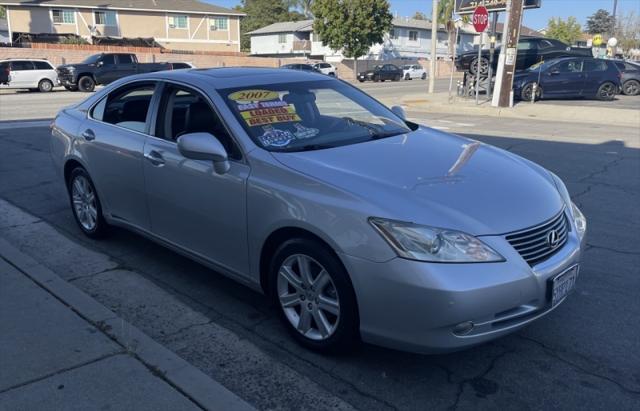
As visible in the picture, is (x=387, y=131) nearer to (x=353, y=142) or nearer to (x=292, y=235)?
(x=353, y=142)

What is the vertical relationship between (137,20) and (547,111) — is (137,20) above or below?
above

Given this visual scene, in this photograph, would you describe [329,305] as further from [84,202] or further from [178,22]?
→ [178,22]

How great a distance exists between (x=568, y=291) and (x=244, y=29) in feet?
309

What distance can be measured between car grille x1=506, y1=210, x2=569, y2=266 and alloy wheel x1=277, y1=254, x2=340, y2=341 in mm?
1016

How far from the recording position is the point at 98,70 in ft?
94.3

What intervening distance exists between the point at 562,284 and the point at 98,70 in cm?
2919

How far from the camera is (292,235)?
3.44 metres

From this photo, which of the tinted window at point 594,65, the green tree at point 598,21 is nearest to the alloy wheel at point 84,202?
the tinted window at point 594,65

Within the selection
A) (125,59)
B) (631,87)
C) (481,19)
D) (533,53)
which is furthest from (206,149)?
(125,59)

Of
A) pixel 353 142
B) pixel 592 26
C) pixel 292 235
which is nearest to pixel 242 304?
pixel 292 235

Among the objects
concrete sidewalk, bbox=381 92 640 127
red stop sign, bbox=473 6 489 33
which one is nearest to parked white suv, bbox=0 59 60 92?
concrete sidewalk, bbox=381 92 640 127

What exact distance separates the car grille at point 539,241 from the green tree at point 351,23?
49.5m

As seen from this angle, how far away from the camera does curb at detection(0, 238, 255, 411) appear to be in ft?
9.72

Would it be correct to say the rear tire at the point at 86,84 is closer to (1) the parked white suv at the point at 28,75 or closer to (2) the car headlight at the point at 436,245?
(1) the parked white suv at the point at 28,75
